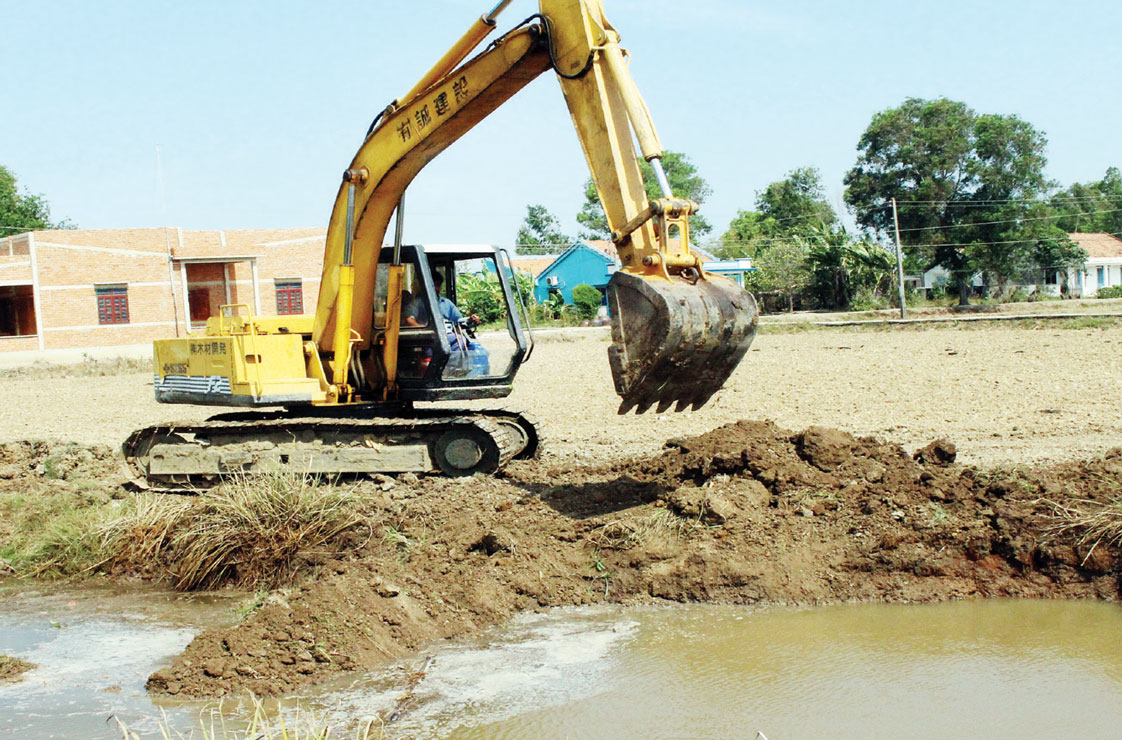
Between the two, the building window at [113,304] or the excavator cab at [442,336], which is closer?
the excavator cab at [442,336]

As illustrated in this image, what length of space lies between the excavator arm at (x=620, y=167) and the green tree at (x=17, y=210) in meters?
76.1

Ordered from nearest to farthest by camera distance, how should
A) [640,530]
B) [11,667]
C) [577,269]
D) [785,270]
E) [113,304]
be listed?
[11,667], [640,530], [113,304], [785,270], [577,269]

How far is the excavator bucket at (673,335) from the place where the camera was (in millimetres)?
6598

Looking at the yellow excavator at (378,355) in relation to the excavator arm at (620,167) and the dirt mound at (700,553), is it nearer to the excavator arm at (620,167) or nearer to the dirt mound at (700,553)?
the excavator arm at (620,167)

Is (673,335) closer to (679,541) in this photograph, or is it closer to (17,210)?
(679,541)

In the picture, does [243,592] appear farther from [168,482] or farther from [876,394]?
[876,394]

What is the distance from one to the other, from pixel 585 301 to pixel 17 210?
51.0 m

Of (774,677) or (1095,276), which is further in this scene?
(1095,276)

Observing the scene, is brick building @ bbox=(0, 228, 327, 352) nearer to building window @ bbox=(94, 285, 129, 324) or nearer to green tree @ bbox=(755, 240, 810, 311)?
building window @ bbox=(94, 285, 129, 324)

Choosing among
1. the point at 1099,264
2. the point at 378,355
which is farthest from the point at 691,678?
the point at 1099,264

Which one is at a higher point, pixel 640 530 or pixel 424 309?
pixel 424 309

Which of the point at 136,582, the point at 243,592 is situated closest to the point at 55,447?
the point at 136,582

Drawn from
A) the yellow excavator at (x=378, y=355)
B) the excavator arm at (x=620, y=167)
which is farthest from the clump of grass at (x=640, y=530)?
the yellow excavator at (x=378, y=355)

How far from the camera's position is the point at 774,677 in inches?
215
